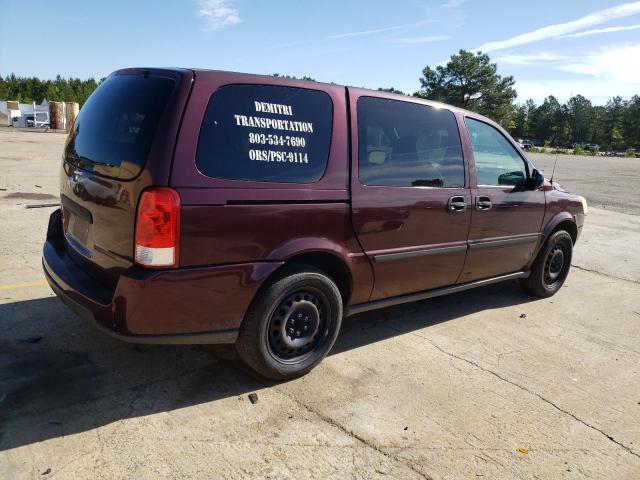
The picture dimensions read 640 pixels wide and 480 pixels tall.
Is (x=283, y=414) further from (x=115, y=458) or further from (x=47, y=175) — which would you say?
(x=47, y=175)

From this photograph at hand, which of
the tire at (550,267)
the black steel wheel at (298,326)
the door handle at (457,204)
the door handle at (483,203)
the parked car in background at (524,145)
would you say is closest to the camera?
the black steel wheel at (298,326)

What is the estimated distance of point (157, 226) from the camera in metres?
2.62

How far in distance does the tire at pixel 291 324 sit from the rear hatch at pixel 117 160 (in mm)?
813

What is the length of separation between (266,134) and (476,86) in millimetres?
88149

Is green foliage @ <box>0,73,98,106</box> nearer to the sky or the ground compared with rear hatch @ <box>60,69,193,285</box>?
nearer to the sky

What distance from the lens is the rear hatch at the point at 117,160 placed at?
2688mm

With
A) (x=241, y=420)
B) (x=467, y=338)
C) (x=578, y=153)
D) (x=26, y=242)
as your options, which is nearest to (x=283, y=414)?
(x=241, y=420)

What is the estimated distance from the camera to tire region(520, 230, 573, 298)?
5281 mm

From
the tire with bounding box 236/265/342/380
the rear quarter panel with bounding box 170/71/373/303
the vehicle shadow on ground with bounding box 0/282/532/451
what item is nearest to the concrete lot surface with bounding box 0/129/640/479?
the vehicle shadow on ground with bounding box 0/282/532/451

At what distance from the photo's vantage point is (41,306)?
416cm

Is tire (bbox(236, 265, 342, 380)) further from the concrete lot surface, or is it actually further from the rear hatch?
the rear hatch

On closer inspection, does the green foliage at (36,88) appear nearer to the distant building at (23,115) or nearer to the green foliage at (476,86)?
the distant building at (23,115)

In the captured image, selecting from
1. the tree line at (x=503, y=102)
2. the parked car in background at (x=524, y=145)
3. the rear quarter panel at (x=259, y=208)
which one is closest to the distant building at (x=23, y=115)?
the tree line at (x=503, y=102)

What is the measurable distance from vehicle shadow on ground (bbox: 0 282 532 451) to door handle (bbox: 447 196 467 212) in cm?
109
